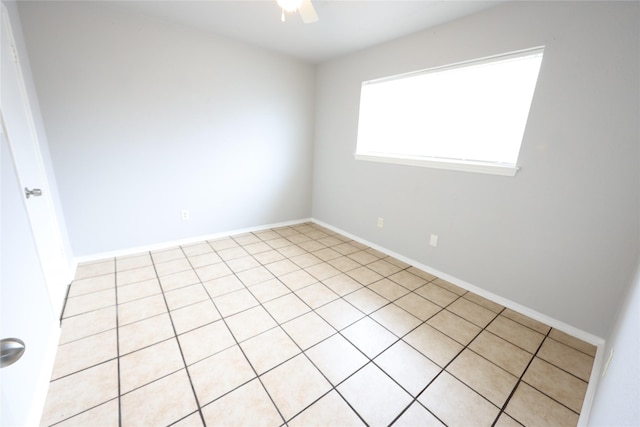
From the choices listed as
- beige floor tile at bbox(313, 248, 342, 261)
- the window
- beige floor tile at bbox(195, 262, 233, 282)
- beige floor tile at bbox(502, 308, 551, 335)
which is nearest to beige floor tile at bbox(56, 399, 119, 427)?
beige floor tile at bbox(195, 262, 233, 282)

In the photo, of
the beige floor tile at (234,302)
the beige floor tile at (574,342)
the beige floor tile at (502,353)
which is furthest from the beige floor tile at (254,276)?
the beige floor tile at (574,342)

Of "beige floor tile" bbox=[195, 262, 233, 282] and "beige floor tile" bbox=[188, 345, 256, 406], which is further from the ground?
"beige floor tile" bbox=[195, 262, 233, 282]

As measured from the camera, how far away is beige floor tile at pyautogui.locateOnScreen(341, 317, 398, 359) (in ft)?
5.40

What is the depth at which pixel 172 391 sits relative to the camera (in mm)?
1298

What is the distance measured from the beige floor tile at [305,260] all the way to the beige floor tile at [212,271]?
27.4 inches

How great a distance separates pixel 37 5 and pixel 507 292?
4433 mm

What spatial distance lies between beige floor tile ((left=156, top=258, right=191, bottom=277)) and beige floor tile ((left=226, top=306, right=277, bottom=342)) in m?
0.97

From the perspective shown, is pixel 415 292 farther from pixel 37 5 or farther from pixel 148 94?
pixel 37 5

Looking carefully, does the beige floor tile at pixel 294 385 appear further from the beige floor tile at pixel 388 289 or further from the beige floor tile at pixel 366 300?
the beige floor tile at pixel 388 289

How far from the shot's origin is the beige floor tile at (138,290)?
2014 millimetres

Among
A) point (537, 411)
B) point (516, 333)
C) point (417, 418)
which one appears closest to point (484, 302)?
point (516, 333)

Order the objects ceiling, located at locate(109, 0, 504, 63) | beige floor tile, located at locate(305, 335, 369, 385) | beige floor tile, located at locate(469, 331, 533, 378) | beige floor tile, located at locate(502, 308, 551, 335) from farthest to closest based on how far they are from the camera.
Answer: ceiling, located at locate(109, 0, 504, 63) → beige floor tile, located at locate(502, 308, 551, 335) → beige floor tile, located at locate(469, 331, 533, 378) → beige floor tile, located at locate(305, 335, 369, 385)

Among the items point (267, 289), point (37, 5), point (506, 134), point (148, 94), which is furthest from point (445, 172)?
point (37, 5)

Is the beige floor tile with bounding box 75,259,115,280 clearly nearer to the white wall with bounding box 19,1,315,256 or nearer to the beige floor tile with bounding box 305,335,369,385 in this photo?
the white wall with bounding box 19,1,315,256
